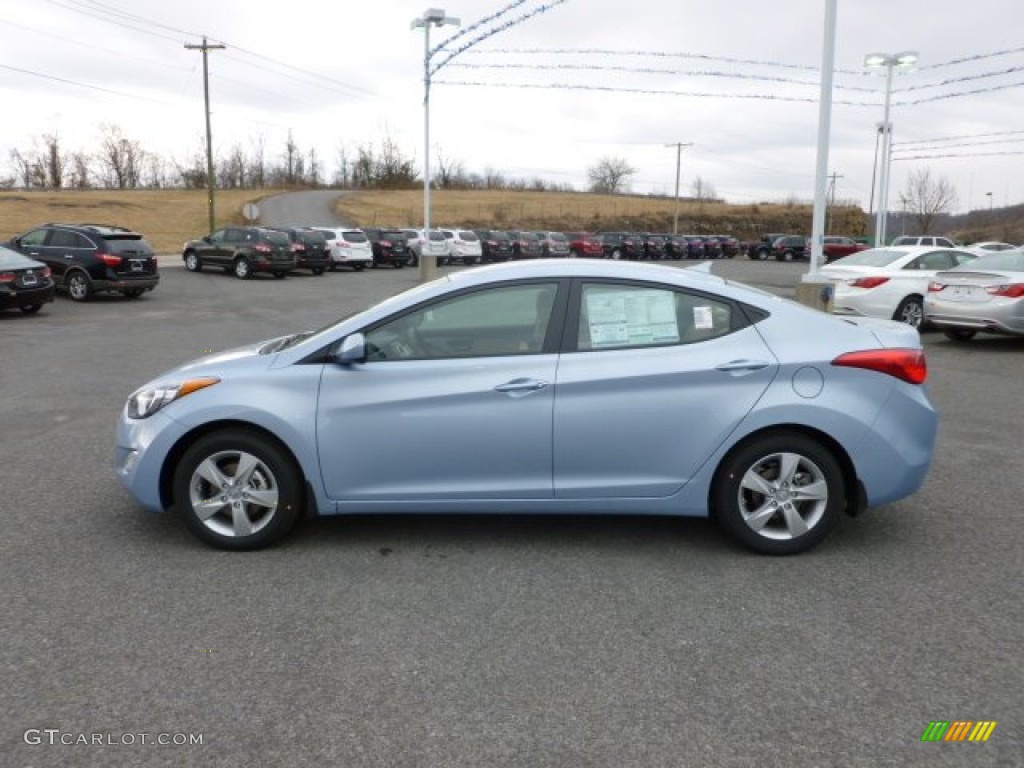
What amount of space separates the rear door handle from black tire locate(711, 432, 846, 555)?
1.13 ft

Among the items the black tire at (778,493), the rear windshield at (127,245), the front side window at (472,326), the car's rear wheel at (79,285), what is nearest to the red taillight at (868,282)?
the black tire at (778,493)

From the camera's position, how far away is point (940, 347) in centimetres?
1315

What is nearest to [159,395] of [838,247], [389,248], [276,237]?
[276,237]

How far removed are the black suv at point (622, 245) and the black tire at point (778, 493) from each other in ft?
146

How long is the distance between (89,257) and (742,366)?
1882 cm

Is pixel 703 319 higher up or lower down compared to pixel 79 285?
higher up

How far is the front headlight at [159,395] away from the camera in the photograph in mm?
4449

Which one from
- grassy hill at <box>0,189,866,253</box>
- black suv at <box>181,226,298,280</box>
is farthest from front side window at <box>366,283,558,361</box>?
grassy hill at <box>0,189,866,253</box>

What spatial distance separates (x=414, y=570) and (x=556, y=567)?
708mm

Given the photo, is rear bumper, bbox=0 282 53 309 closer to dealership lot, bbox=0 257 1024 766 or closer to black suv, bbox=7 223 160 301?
black suv, bbox=7 223 160 301

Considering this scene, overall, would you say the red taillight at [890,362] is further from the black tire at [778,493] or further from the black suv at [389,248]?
the black suv at [389,248]

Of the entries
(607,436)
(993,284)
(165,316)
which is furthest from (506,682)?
(165,316)

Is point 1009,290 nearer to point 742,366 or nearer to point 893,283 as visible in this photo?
point 893,283

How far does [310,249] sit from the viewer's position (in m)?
30.1
